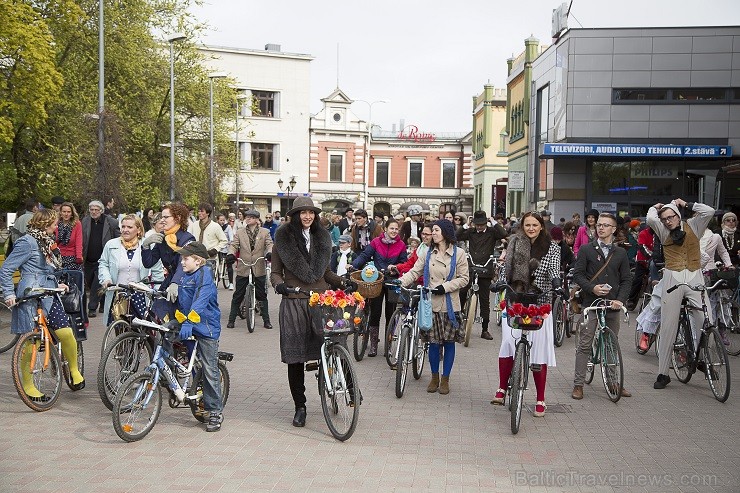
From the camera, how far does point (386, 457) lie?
6590 mm

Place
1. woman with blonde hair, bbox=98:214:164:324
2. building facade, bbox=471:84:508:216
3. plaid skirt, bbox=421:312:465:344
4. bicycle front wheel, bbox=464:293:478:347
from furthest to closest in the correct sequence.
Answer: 1. building facade, bbox=471:84:508:216
2. bicycle front wheel, bbox=464:293:478:347
3. woman with blonde hair, bbox=98:214:164:324
4. plaid skirt, bbox=421:312:465:344

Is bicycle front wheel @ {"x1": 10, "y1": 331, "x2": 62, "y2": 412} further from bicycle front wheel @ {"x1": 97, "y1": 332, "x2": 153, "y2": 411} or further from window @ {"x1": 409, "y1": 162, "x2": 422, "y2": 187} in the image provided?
window @ {"x1": 409, "y1": 162, "x2": 422, "y2": 187}

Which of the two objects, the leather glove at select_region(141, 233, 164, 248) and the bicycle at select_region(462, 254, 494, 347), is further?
the bicycle at select_region(462, 254, 494, 347)

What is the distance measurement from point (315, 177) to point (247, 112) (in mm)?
7378

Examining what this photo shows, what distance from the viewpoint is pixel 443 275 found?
934 cm

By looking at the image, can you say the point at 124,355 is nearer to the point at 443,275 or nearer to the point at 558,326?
the point at 443,275

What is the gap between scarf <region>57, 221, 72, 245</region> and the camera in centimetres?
1319

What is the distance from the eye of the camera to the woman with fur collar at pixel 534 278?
8.09m

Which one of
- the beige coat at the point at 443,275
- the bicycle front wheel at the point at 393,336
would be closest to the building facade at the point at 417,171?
the bicycle front wheel at the point at 393,336

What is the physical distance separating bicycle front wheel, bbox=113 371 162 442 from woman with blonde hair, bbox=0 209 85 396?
1.53m

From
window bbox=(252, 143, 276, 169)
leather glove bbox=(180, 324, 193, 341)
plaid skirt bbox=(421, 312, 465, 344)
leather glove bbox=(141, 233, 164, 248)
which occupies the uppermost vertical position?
window bbox=(252, 143, 276, 169)

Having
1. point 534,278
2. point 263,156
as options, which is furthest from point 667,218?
point 263,156

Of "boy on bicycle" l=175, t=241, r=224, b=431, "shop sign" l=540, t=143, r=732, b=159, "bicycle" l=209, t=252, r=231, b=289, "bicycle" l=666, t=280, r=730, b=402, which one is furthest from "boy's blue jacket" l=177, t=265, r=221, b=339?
"shop sign" l=540, t=143, r=732, b=159

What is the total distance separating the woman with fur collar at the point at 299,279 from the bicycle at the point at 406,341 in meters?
1.47
